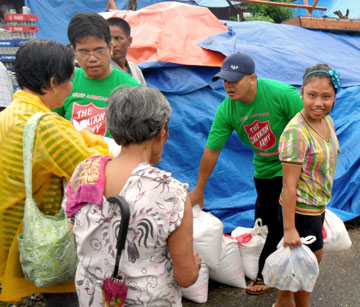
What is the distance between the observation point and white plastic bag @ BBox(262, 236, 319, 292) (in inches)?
94.5

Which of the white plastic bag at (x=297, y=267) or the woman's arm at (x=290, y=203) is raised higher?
the woman's arm at (x=290, y=203)

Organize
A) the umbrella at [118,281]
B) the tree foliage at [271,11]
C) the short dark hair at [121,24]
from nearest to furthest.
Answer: the umbrella at [118,281]
the short dark hair at [121,24]
the tree foliage at [271,11]

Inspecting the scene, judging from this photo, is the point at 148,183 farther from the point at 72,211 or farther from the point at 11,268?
the point at 11,268

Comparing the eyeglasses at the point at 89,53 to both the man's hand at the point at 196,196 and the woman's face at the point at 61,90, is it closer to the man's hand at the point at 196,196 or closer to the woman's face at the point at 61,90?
the woman's face at the point at 61,90

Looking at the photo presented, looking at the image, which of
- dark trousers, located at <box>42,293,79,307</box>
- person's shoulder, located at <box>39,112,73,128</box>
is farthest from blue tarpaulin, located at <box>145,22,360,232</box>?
person's shoulder, located at <box>39,112,73,128</box>

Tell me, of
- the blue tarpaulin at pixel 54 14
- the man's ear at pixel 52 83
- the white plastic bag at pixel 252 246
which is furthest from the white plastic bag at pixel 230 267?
the blue tarpaulin at pixel 54 14

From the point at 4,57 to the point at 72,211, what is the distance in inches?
197

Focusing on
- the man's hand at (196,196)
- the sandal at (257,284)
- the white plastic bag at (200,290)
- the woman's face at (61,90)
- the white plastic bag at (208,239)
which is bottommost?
the sandal at (257,284)

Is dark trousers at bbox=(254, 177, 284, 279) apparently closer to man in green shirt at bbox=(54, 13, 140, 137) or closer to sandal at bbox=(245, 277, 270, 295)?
sandal at bbox=(245, 277, 270, 295)

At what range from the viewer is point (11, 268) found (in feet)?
6.42

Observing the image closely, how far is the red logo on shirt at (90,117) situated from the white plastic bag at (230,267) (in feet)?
4.37

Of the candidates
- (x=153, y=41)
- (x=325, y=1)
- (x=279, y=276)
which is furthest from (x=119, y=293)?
(x=325, y=1)

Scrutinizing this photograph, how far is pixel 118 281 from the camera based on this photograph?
4.91 ft

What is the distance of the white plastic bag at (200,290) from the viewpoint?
3068 mm
